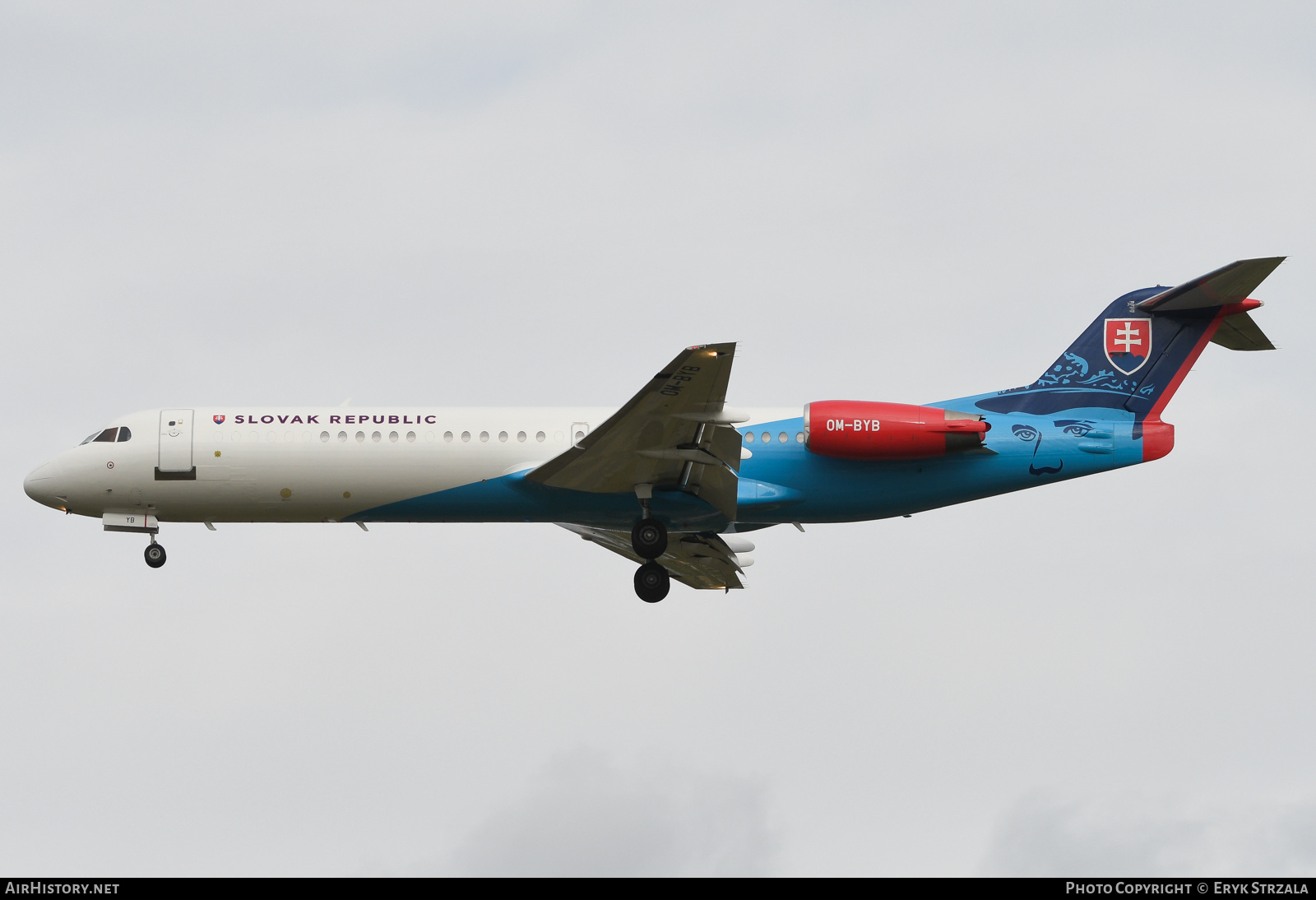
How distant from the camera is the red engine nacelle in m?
25.3

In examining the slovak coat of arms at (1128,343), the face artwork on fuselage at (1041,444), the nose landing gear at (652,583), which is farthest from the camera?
the nose landing gear at (652,583)

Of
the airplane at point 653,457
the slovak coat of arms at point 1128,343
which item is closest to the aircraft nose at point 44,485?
the airplane at point 653,457

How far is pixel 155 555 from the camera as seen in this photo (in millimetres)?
27391

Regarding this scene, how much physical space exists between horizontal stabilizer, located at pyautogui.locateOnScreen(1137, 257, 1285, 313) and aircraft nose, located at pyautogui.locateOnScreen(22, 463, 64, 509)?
2186 cm

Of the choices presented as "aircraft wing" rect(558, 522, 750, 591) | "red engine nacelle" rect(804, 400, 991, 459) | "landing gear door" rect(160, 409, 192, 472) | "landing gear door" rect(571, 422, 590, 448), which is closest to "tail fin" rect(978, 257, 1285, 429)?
"red engine nacelle" rect(804, 400, 991, 459)

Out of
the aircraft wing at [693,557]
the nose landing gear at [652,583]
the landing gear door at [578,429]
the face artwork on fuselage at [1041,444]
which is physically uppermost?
the landing gear door at [578,429]

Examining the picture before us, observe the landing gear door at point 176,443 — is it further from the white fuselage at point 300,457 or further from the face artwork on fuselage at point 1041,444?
the face artwork on fuselage at point 1041,444

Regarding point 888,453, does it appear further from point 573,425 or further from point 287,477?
point 287,477

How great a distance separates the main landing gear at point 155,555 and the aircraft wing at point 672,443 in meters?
7.79

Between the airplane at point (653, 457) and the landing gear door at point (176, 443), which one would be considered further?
the landing gear door at point (176, 443)

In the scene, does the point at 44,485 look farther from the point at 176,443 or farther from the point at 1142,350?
the point at 1142,350

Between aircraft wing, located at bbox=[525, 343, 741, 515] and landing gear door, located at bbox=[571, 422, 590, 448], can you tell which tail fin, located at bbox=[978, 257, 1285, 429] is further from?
landing gear door, located at bbox=[571, 422, 590, 448]

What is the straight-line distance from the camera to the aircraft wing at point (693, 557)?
2902 cm
